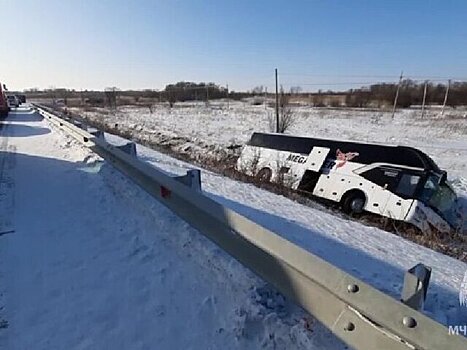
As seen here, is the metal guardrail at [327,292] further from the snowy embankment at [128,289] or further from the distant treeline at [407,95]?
the distant treeline at [407,95]

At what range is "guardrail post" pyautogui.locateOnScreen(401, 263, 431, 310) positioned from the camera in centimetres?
154

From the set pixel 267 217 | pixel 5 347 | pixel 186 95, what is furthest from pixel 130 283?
pixel 186 95

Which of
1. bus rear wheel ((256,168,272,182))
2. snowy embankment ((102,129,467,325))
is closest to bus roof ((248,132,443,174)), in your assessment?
bus rear wheel ((256,168,272,182))

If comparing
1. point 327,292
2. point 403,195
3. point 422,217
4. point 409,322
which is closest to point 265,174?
point 403,195

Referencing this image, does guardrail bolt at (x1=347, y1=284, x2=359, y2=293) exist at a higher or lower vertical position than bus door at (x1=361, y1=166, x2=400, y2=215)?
higher

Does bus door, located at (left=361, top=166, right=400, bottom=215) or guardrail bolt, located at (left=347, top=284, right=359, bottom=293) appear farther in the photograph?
bus door, located at (left=361, top=166, right=400, bottom=215)

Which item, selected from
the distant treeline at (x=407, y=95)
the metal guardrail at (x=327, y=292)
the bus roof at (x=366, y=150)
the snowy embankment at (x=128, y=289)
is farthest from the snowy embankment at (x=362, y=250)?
the distant treeline at (x=407, y=95)

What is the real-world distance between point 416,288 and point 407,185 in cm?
693

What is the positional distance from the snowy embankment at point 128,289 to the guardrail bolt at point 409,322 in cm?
86

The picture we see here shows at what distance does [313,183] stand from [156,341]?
7594mm

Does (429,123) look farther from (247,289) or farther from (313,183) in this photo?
(247,289)

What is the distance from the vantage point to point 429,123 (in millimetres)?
28984

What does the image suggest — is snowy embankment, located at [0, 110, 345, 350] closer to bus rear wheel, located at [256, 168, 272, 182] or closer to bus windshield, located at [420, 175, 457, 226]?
bus rear wheel, located at [256, 168, 272, 182]

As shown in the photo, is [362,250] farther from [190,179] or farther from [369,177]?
[369,177]
